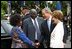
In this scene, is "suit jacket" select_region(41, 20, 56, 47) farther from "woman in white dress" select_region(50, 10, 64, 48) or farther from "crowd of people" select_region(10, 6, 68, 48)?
"woman in white dress" select_region(50, 10, 64, 48)

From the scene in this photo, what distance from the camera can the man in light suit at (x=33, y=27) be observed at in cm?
484

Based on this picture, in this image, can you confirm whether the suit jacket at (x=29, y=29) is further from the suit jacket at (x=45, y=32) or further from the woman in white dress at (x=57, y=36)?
the woman in white dress at (x=57, y=36)

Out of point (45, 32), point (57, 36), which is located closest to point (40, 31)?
point (45, 32)

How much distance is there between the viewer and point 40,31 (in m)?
4.87

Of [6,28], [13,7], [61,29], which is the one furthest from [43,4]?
[61,29]

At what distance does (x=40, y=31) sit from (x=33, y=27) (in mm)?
165

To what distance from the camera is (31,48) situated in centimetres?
435

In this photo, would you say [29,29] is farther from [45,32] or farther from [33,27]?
[45,32]

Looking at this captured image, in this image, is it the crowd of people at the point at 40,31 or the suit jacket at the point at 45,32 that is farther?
the suit jacket at the point at 45,32

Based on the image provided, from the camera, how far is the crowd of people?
423 cm

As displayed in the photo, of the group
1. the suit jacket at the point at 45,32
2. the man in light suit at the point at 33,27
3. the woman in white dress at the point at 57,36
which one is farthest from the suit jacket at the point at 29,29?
the woman in white dress at the point at 57,36

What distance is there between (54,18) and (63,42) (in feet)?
1.59

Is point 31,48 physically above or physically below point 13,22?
below

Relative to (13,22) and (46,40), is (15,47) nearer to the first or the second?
(13,22)
